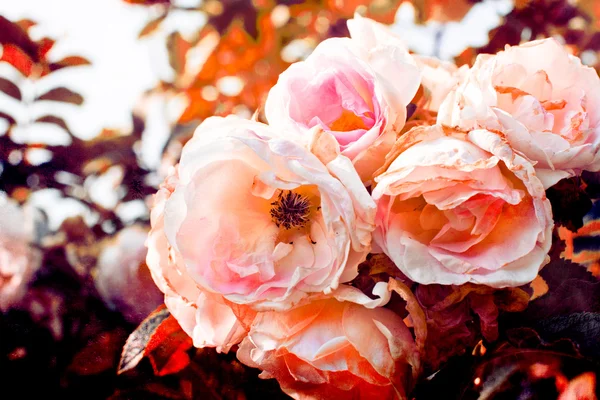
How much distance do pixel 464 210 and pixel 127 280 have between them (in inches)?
15.1

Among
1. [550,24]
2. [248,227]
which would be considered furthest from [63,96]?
[550,24]

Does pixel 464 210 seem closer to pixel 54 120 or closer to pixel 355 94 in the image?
pixel 355 94

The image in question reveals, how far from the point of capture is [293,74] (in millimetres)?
446

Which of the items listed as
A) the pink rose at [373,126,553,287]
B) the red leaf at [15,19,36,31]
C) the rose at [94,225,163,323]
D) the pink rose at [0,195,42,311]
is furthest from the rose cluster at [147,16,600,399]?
the red leaf at [15,19,36,31]

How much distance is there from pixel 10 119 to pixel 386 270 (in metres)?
0.50

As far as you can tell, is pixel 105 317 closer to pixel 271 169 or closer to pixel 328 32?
pixel 271 169

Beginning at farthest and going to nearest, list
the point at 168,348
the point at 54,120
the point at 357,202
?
the point at 54,120 → the point at 168,348 → the point at 357,202

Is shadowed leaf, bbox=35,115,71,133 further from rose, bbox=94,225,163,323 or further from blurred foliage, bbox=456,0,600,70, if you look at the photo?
blurred foliage, bbox=456,0,600,70

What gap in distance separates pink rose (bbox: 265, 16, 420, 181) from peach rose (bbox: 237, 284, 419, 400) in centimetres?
11

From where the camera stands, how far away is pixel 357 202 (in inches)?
14.2

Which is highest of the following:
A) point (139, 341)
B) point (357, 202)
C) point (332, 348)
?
point (357, 202)

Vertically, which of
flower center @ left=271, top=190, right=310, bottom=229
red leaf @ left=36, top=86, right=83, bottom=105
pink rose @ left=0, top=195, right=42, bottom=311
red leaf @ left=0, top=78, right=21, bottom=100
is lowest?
pink rose @ left=0, top=195, right=42, bottom=311

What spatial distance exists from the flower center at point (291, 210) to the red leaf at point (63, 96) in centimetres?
→ 34

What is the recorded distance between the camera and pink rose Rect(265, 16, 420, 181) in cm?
41
